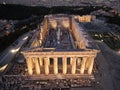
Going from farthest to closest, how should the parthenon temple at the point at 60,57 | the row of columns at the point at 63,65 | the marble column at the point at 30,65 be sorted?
the row of columns at the point at 63,65 < the marble column at the point at 30,65 < the parthenon temple at the point at 60,57

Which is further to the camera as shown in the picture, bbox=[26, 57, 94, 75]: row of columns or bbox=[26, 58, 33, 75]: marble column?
bbox=[26, 57, 94, 75]: row of columns

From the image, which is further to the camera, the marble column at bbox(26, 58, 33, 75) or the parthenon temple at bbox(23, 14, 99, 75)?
the marble column at bbox(26, 58, 33, 75)

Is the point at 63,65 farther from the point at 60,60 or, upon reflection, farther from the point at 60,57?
the point at 60,60

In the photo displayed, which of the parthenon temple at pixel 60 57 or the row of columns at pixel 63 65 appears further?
the row of columns at pixel 63 65

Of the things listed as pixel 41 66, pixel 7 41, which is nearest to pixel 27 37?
pixel 7 41

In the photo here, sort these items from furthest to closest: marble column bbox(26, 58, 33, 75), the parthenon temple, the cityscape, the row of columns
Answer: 1. the row of columns
2. marble column bbox(26, 58, 33, 75)
3. the cityscape
4. the parthenon temple

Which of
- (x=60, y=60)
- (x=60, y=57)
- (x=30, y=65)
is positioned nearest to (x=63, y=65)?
(x=60, y=57)

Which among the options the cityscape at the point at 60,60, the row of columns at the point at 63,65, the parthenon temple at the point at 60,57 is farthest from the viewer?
the row of columns at the point at 63,65

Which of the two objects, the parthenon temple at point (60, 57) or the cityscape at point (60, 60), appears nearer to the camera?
the parthenon temple at point (60, 57)

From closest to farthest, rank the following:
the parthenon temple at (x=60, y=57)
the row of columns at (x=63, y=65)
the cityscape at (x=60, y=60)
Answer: the parthenon temple at (x=60, y=57), the cityscape at (x=60, y=60), the row of columns at (x=63, y=65)

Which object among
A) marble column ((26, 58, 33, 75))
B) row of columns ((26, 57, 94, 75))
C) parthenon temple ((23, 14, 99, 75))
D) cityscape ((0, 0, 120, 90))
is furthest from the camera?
row of columns ((26, 57, 94, 75))

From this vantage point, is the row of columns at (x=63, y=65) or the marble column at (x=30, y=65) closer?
the marble column at (x=30, y=65)
